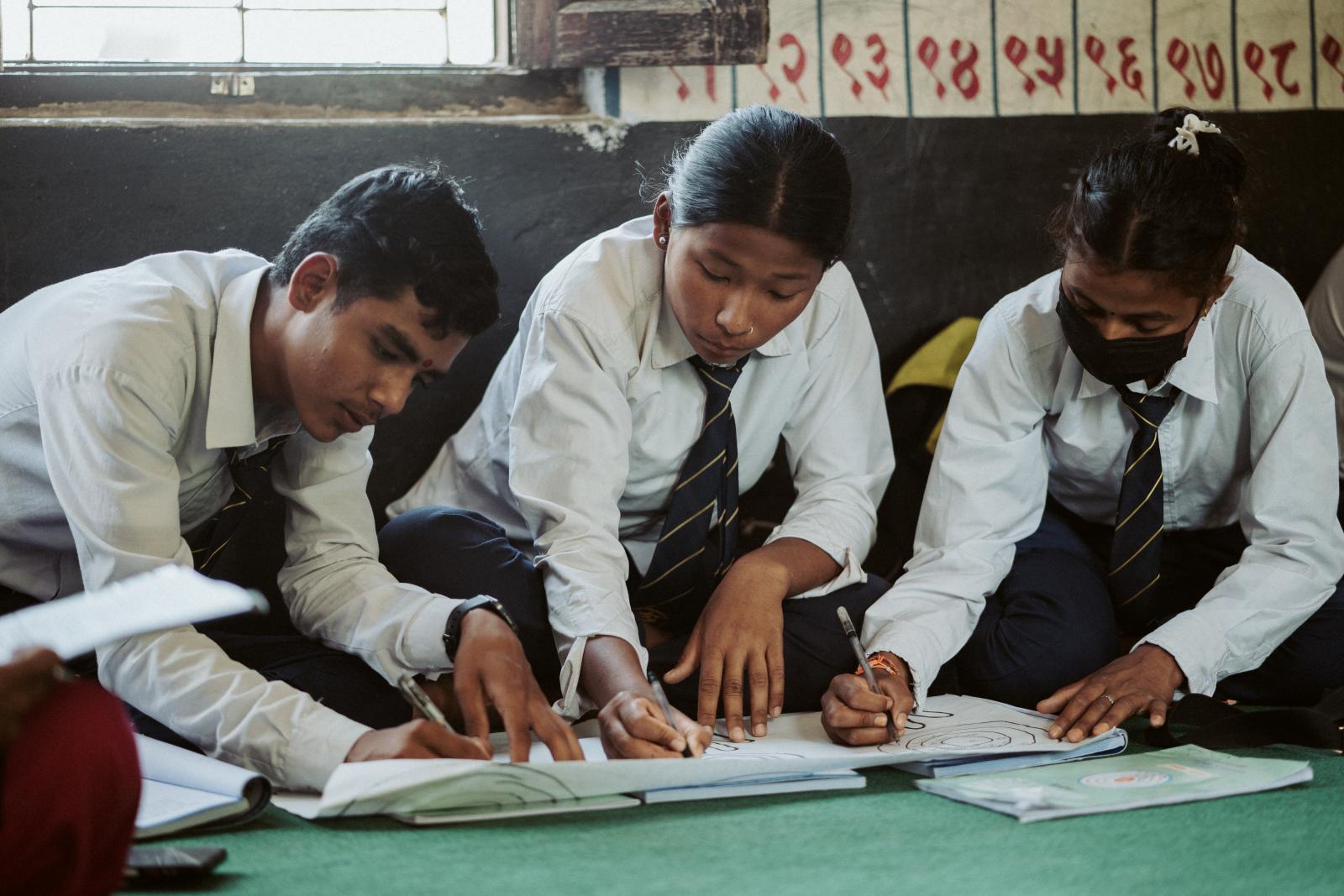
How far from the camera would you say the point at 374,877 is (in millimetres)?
1188

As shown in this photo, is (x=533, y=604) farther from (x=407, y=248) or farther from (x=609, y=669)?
(x=407, y=248)

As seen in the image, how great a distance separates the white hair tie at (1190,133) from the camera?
193 centimetres

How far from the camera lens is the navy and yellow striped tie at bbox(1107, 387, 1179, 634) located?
6.95 feet

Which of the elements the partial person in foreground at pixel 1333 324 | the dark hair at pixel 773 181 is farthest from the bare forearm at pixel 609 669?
the partial person in foreground at pixel 1333 324

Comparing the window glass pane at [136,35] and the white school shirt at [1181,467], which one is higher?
the window glass pane at [136,35]

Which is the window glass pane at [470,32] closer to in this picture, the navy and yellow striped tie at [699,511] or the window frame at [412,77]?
the window frame at [412,77]

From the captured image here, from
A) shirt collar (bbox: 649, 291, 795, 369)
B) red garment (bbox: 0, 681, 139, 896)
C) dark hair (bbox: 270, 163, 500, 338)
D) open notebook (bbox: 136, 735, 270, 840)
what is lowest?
open notebook (bbox: 136, 735, 270, 840)

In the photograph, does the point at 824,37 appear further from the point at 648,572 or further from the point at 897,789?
the point at 897,789

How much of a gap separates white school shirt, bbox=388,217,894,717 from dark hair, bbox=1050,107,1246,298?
1.60 ft

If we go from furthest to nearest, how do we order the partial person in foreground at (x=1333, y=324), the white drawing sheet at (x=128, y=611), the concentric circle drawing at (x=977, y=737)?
the partial person in foreground at (x=1333, y=324) → the concentric circle drawing at (x=977, y=737) → the white drawing sheet at (x=128, y=611)

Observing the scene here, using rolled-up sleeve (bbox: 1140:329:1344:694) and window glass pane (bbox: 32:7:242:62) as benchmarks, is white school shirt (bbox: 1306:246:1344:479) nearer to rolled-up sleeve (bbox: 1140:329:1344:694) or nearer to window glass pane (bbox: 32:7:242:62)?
rolled-up sleeve (bbox: 1140:329:1344:694)

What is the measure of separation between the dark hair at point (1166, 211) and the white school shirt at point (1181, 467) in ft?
0.72

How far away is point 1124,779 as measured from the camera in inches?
60.8

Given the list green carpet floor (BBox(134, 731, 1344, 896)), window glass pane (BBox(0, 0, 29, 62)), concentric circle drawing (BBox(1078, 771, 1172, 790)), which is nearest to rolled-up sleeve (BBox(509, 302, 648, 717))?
green carpet floor (BBox(134, 731, 1344, 896))
